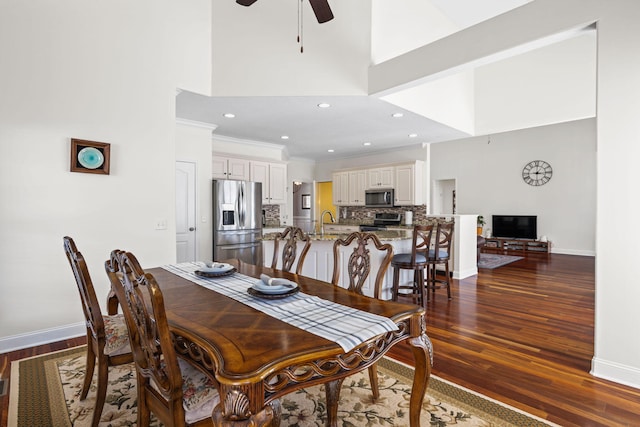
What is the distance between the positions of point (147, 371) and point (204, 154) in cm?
434

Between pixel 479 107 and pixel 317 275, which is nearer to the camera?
pixel 317 275

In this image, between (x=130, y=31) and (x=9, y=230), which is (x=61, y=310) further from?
(x=130, y=31)

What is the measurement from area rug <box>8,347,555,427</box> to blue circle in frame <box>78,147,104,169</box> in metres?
1.73

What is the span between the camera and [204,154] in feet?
17.3

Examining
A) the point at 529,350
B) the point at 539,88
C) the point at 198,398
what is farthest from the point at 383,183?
the point at 198,398

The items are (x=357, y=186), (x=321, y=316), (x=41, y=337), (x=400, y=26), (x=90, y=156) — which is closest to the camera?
(x=321, y=316)

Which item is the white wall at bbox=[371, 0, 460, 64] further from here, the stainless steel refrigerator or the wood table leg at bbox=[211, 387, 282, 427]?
the wood table leg at bbox=[211, 387, 282, 427]

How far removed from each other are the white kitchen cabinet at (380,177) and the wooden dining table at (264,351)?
5821mm

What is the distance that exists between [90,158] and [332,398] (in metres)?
3.00

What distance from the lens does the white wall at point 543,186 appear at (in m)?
8.11

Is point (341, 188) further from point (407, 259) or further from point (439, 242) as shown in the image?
point (407, 259)

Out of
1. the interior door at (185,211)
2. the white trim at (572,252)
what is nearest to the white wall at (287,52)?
the interior door at (185,211)

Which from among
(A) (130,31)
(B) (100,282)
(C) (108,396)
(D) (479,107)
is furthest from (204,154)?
(D) (479,107)

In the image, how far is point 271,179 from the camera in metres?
6.77
